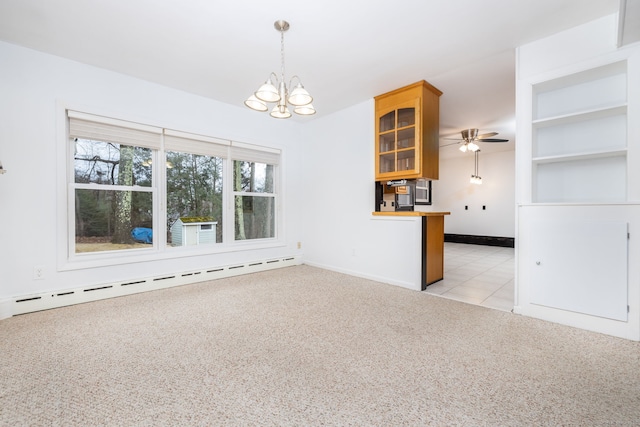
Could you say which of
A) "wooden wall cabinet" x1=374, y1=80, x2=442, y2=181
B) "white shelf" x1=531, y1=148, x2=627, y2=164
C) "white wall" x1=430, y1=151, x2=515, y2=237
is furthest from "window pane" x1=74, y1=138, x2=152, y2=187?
"white wall" x1=430, y1=151, x2=515, y2=237

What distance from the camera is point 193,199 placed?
3.80 meters

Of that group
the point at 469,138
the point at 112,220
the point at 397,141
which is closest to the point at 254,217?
the point at 112,220

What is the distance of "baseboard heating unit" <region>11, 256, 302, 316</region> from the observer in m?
2.59

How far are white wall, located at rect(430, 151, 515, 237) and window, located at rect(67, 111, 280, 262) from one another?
5662 millimetres

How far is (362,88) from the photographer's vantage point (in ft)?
11.6

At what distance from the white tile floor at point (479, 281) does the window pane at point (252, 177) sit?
296 centimetres

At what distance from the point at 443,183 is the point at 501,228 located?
6.68 ft

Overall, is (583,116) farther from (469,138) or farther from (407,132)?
(469,138)

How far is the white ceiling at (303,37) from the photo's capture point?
2113mm

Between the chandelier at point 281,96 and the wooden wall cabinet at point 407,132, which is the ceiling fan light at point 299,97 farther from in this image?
the wooden wall cabinet at point 407,132

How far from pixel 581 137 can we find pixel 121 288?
492 centimetres

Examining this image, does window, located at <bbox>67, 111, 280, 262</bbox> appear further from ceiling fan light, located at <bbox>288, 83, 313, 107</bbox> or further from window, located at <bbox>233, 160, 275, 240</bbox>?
ceiling fan light, located at <bbox>288, 83, 313, 107</bbox>

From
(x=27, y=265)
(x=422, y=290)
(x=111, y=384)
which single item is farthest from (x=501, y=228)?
(x=27, y=265)

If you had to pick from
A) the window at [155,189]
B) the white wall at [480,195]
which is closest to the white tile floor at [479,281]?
the white wall at [480,195]
